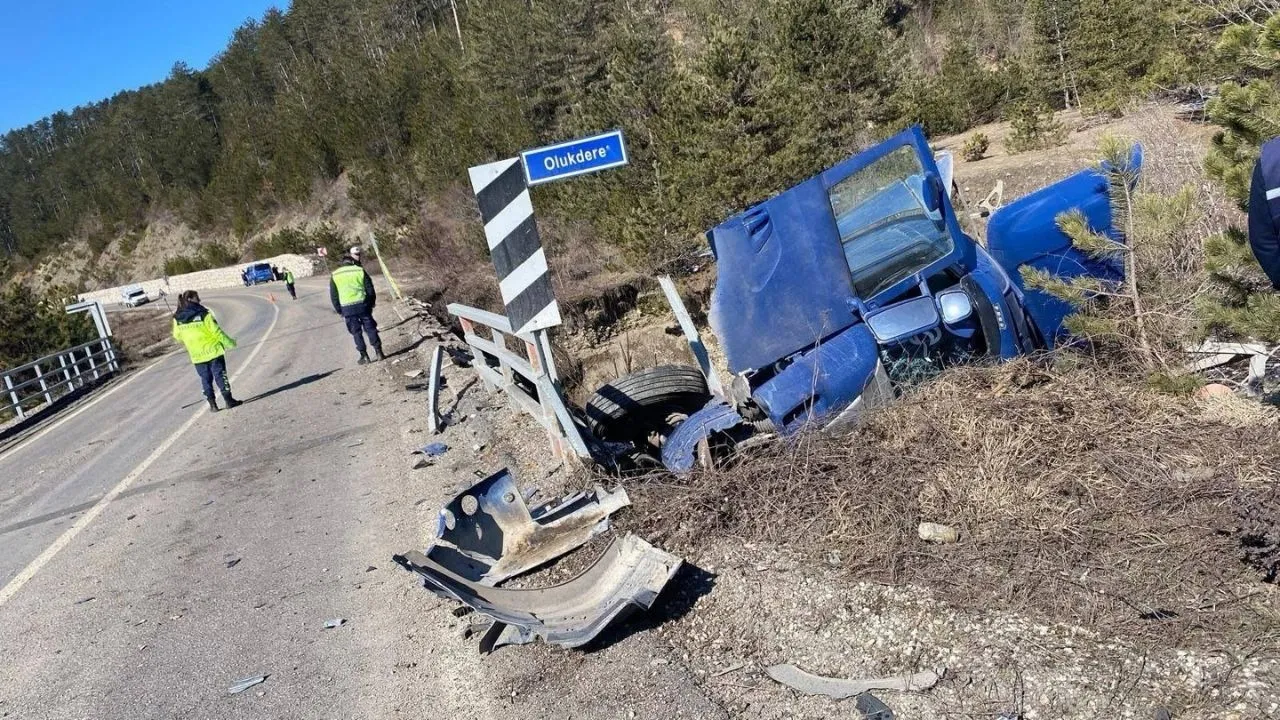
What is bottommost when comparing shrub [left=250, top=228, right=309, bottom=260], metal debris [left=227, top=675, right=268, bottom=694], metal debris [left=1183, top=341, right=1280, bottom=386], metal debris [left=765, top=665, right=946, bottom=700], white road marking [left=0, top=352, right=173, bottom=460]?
metal debris [left=765, top=665, right=946, bottom=700]

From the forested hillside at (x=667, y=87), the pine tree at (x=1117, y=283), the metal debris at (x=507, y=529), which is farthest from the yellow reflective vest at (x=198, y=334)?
the pine tree at (x=1117, y=283)

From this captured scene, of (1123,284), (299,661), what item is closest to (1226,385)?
(1123,284)

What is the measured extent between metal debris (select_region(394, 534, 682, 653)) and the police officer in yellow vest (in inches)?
383

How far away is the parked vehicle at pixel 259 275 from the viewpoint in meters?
64.5

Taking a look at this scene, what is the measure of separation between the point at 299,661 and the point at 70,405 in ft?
54.0

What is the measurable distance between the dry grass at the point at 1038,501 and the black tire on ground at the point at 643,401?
1.20 meters

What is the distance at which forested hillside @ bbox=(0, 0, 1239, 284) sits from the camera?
16.6m

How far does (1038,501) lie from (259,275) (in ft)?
222

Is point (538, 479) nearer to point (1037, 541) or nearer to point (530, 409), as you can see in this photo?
point (530, 409)

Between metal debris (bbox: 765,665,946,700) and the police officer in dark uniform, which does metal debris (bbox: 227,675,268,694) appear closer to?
metal debris (bbox: 765,665,946,700)

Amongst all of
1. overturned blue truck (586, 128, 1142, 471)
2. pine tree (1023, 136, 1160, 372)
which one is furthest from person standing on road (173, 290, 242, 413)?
pine tree (1023, 136, 1160, 372)

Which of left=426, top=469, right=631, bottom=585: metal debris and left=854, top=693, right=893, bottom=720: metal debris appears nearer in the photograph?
left=854, top=693, right=893, bottom=720: metal debris

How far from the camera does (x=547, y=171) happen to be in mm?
5332

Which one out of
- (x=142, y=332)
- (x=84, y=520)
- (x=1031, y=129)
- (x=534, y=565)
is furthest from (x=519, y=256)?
(x=142, y=332)
